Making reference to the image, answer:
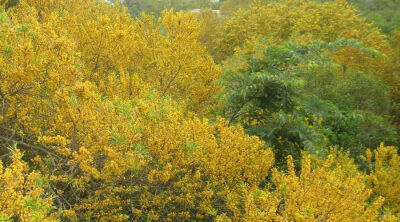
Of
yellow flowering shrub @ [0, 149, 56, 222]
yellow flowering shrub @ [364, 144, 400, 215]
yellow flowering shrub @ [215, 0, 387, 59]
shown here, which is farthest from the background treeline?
yellow flowering shrub @ [215, 0, 387, 59]

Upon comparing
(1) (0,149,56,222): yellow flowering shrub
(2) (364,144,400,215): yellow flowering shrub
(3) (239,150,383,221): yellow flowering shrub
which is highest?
(1) (0,149,56,222): yellow flowering shrub

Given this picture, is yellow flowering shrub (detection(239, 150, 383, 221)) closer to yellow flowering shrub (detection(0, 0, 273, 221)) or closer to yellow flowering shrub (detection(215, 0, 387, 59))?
yellow flowering shrub (detection(0, 0, 273, 221))

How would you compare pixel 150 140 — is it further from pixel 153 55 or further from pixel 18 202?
pixel 153 55

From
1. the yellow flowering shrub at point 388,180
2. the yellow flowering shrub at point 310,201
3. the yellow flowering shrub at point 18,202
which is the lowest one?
the yellow flowering shrub at point 388,180

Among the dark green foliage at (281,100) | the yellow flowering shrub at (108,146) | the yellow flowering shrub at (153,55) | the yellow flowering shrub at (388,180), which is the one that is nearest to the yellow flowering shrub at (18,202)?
the yellow flowering shrub at (108,146)

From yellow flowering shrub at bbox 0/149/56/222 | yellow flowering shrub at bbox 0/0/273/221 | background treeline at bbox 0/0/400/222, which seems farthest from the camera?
yellow flowering shrub at bbox 0/0/273/221

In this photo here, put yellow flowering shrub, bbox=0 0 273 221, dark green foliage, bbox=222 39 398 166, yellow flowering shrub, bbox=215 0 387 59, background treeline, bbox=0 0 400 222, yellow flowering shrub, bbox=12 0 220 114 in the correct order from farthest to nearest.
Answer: yellow flowering shrub, bbox=215 0 387 59, yellow flowering shrub, bbox=12 0 220 114, dark green foliage, bbox=222 39 398 166, yellow flowering shrub, bbox=0 0 273 221, background treeline, bbox=0 0 400 222

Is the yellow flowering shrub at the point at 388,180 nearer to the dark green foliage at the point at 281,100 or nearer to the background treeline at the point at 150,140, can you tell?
the background treeline at the point at 150,140

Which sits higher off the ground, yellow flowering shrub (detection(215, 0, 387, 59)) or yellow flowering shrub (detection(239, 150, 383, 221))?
yellow flowering shrub (detection(215, 0, 387, 59))

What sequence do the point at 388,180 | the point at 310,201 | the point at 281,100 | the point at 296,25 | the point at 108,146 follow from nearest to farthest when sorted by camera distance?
the point at 310,201, the point at 108,146, the point at 281,100, the point at 388,180, the point at 296,25

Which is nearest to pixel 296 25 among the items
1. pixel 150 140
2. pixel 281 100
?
pixel 281 100

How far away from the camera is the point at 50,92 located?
4922 millimetres

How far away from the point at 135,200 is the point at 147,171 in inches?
17.8

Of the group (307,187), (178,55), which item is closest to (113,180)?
(307,187)
